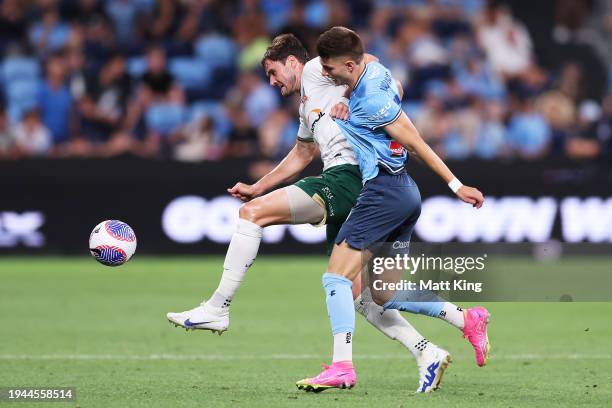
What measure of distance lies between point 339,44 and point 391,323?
1805 millimetres

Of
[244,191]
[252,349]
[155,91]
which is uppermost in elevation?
[155,91]

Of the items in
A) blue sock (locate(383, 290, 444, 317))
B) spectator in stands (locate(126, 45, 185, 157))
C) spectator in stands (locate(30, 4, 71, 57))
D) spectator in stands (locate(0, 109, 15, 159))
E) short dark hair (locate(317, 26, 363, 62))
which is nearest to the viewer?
short dark hair (locate(317, 26, 363, 62))

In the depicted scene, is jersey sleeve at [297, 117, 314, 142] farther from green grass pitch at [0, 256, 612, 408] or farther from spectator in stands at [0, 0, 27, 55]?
spectator in stands at [0, 0, 27, 55]

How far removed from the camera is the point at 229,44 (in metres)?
19.5

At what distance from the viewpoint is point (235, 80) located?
754 inches

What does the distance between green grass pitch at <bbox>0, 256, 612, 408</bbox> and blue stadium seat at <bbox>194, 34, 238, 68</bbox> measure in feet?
15.5

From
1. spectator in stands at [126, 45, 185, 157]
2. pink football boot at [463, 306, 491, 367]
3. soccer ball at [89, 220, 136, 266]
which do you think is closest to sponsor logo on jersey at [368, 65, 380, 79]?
pink football boot at [463, 306, 491, 367]

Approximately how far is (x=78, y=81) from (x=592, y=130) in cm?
742

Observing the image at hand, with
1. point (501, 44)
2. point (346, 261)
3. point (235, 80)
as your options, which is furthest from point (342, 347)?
point (501, 44)

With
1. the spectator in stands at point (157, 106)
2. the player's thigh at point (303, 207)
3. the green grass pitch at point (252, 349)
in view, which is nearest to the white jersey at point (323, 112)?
the player's thigh at point (303, 207)

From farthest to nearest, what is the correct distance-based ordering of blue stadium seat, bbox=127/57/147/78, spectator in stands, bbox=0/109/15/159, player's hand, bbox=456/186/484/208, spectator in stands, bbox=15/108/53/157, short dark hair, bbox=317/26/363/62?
blue stadium seat, bbox=127/57/147/78
spectator in stands, bbox=15/108/53/157
spectator in stands, bbox=0/109/15/159
short dark hair, bbox=317/26/363/62
player's hand, bbox=456/186/484/208

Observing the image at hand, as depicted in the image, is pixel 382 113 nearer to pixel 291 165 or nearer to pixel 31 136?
pixel 291 165

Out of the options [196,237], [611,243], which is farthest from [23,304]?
[611,243]

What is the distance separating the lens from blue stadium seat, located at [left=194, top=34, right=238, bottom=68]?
63.5 feet
